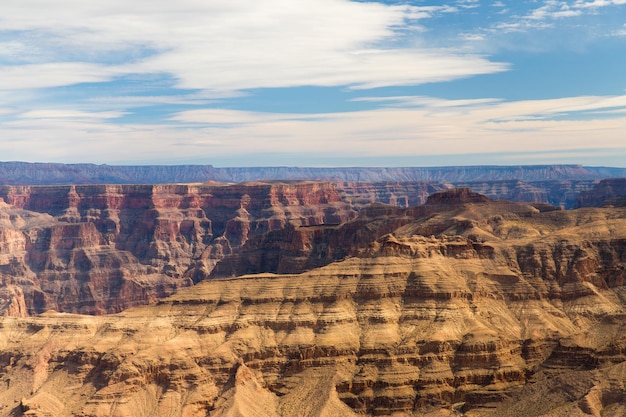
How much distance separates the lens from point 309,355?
13538 cm

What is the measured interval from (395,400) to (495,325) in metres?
25.8

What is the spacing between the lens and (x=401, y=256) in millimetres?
155125

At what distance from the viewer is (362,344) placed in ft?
447

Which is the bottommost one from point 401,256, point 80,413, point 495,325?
point 80,413

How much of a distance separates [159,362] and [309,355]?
21799 mm

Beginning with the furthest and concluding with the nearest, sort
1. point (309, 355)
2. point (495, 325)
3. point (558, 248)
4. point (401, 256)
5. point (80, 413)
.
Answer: point (558, 248) → point (401, 256) → point (495, 325) → point (309, 355) → point (80, 413)

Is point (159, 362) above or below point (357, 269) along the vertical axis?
below

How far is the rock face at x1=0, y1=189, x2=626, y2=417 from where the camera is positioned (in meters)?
127

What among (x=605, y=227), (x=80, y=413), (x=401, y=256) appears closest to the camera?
(x=80, y=413)

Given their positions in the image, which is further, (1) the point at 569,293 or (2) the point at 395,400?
(1) the point at 569,293

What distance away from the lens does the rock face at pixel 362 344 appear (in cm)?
12700

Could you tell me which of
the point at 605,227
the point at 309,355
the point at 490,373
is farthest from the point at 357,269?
the point at 605,227

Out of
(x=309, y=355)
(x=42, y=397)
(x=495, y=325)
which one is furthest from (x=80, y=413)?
(x=495, y=325)

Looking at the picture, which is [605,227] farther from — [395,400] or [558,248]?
[395,400]
